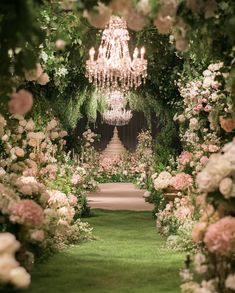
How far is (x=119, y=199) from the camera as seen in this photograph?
584 inches

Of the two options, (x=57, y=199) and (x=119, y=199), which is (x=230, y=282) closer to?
(x=57, y=199)

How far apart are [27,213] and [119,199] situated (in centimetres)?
1076

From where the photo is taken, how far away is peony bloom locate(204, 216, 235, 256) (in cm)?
329

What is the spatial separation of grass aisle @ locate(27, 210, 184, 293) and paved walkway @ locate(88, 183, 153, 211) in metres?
3.99

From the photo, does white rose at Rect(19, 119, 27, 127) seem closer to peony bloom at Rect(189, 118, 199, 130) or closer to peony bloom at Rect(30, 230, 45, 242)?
peony bloom at Rect(189, 118, 199, 130)

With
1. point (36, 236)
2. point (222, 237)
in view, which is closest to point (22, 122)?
point (36, 236)

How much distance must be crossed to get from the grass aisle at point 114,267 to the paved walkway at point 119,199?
157 inches

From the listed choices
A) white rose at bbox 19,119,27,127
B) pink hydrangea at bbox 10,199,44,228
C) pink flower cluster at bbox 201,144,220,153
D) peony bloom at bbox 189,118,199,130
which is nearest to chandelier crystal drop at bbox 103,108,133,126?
peony bloom at bbox 189,118,199,130

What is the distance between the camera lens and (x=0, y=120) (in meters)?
5.41

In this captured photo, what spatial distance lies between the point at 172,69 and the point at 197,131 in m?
1.73

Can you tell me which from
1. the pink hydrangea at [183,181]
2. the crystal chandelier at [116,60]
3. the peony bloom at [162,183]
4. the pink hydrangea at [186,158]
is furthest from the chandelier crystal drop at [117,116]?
the pink hydrangea at [183,181]

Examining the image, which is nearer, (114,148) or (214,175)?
(214,175)

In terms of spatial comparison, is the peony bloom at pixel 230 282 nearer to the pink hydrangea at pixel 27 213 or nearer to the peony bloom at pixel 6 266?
the peony bloom at pixel 6 266

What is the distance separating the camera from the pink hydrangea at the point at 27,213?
13.5 feet
